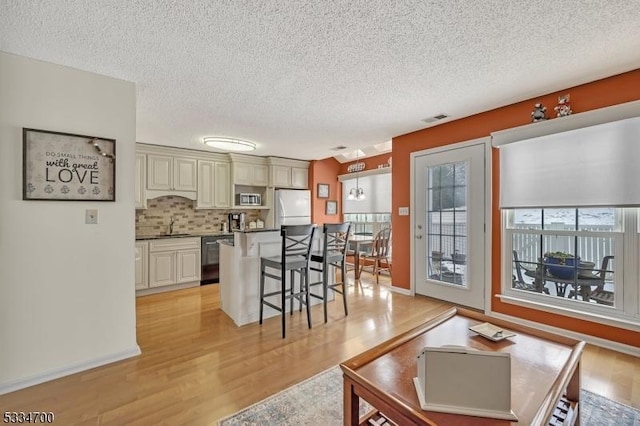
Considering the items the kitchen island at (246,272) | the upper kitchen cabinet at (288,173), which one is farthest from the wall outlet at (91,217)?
the upper kitchen cabinet at (288,173)

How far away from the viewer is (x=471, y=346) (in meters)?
1.49

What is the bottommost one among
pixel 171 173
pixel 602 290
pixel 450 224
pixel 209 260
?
pixel 209 260

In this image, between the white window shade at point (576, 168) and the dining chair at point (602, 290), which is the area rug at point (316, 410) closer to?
the dining chair at point (602, 290)

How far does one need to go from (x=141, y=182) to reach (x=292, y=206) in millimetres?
2636

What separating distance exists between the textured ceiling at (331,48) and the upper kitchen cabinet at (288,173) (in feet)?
8.35

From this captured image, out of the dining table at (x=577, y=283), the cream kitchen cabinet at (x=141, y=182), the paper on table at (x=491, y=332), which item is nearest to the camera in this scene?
the paper on table at (x=491, y=332)

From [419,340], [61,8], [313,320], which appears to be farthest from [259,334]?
[61,8]

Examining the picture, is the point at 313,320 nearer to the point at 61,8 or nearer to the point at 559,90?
the point at 61,8

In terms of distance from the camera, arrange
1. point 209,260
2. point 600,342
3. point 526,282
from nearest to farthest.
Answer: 1. point 600,342
2. point 526,282
3. point 209,260

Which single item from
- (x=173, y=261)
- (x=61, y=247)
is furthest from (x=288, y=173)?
(x=61, y=247)

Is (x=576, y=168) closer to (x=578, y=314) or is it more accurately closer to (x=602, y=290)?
(x=602, y=290)

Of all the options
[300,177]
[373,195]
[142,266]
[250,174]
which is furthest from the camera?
[300,177]

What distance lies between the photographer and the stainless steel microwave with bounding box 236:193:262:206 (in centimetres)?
546

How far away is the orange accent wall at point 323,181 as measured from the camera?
20.1ft
